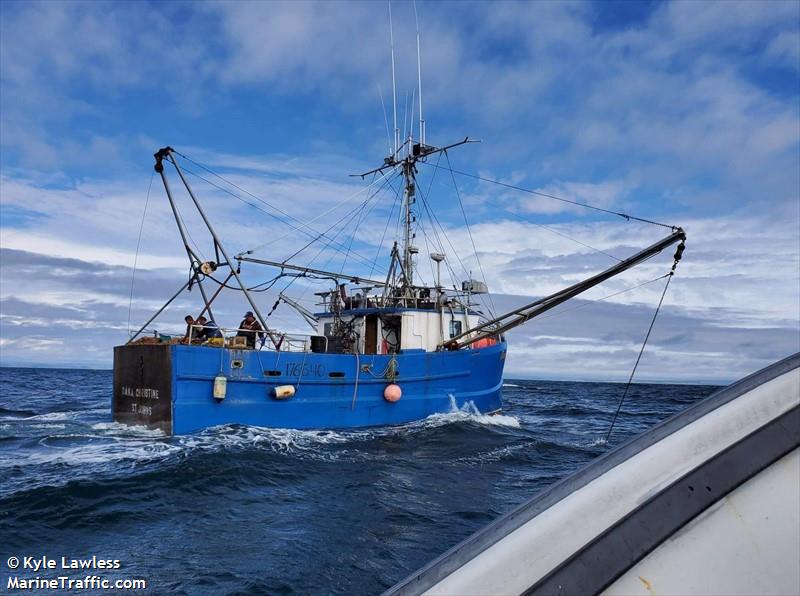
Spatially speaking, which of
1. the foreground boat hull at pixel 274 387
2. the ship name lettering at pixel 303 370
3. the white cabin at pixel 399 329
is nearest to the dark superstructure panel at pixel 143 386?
the foreground boat hull at pixel 274 387

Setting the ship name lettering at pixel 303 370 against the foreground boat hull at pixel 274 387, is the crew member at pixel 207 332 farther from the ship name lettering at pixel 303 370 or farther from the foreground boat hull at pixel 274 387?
the ship name lettering at pixel 303 370

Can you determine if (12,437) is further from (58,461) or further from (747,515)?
(747,515)

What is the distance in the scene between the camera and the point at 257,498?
7.90 metres

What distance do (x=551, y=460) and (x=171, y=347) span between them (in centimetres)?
894

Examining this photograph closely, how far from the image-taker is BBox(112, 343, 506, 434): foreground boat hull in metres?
12.1

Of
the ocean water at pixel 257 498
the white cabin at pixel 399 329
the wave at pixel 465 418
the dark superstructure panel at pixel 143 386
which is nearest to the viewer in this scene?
the ocean water at pixel 257 498

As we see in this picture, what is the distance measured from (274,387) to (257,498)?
18.1ft

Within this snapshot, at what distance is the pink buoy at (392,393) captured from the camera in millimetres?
15047

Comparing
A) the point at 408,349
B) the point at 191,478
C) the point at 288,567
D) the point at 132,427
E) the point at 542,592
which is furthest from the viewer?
the point at 408,349

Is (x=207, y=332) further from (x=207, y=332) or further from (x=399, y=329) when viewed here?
(x=399, y=329)

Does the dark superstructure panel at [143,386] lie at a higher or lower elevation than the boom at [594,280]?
lower

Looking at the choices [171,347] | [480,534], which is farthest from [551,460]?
[480,534]

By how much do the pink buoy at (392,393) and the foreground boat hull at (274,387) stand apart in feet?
0.59

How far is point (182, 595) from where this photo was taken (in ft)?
14.9
